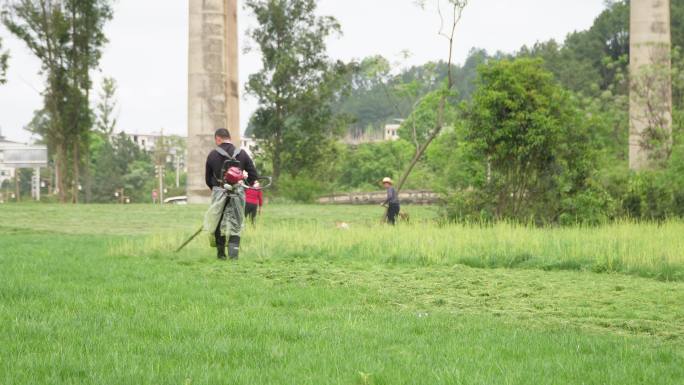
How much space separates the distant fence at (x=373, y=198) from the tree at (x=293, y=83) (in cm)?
474

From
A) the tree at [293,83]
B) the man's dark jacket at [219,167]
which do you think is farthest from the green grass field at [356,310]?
the tree at [293,83]

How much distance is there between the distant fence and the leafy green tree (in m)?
27.5

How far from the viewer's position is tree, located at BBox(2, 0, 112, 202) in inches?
1759

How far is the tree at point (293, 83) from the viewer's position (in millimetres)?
55312

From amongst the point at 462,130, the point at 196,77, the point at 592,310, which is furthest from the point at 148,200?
the point at 592,310

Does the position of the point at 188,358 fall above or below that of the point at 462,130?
below

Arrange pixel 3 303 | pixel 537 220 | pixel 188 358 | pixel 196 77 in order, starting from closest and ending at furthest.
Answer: pixel 188 358, pixel 3 303, pixel 537 220, pixel 196 77

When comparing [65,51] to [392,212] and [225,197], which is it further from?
[225,197]

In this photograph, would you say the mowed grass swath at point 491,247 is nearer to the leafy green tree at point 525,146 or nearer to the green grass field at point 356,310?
the green grass field at point 356,310

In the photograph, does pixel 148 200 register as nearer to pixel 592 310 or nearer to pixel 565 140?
pixel 565 140

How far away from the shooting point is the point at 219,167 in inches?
556

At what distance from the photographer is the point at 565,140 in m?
21.5

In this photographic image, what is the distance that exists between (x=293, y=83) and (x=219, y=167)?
4218 centimetres

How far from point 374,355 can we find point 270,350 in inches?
27.0
